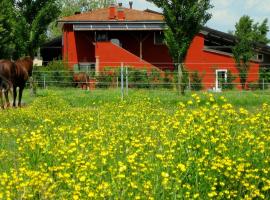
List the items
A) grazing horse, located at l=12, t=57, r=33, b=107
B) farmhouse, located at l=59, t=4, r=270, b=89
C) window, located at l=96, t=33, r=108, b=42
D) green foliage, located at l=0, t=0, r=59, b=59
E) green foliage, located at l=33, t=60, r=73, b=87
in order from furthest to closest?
window, located at l=96, t=33, r=108, b=42, farmhouse, located at l=59, t=4, r=270, b=89, green foliage, located at l=0, t=0, r=59, b=59, green foliage, located at l=33, t=60, r=73, b=87, grazing horse, located at l=12, t=57, r=33, b=107

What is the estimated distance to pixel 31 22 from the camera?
3200cm

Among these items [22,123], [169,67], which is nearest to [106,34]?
[169,67]

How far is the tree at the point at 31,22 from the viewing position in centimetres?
3144

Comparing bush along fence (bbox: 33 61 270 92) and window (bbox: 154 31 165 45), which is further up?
window (bbox: 154 31 165 45)

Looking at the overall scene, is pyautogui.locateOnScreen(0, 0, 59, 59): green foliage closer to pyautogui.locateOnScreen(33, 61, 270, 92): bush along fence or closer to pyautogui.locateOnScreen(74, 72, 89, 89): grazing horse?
pyautogui.locateOnScreen(33, 61, 270, 92): bush along fence

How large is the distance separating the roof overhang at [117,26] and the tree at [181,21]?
32.3ft

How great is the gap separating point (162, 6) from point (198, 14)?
6.33 feet

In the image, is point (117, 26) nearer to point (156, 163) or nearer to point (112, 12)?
point (112, 12)

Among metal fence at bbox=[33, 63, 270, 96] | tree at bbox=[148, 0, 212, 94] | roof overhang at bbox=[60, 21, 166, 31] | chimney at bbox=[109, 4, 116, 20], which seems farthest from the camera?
chimney at bbox=[109, 4, 116, 20]

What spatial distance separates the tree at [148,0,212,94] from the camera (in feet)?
100

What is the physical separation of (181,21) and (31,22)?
8073mm

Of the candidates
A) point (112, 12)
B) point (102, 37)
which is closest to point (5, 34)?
point (102, 37)

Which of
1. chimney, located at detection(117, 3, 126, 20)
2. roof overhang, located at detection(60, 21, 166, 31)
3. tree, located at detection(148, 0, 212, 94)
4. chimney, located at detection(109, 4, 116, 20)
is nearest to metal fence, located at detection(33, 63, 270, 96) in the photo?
tree, located at detection(148, 0, 212, 94)

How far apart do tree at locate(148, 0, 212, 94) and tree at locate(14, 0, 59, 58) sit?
19.3ft
